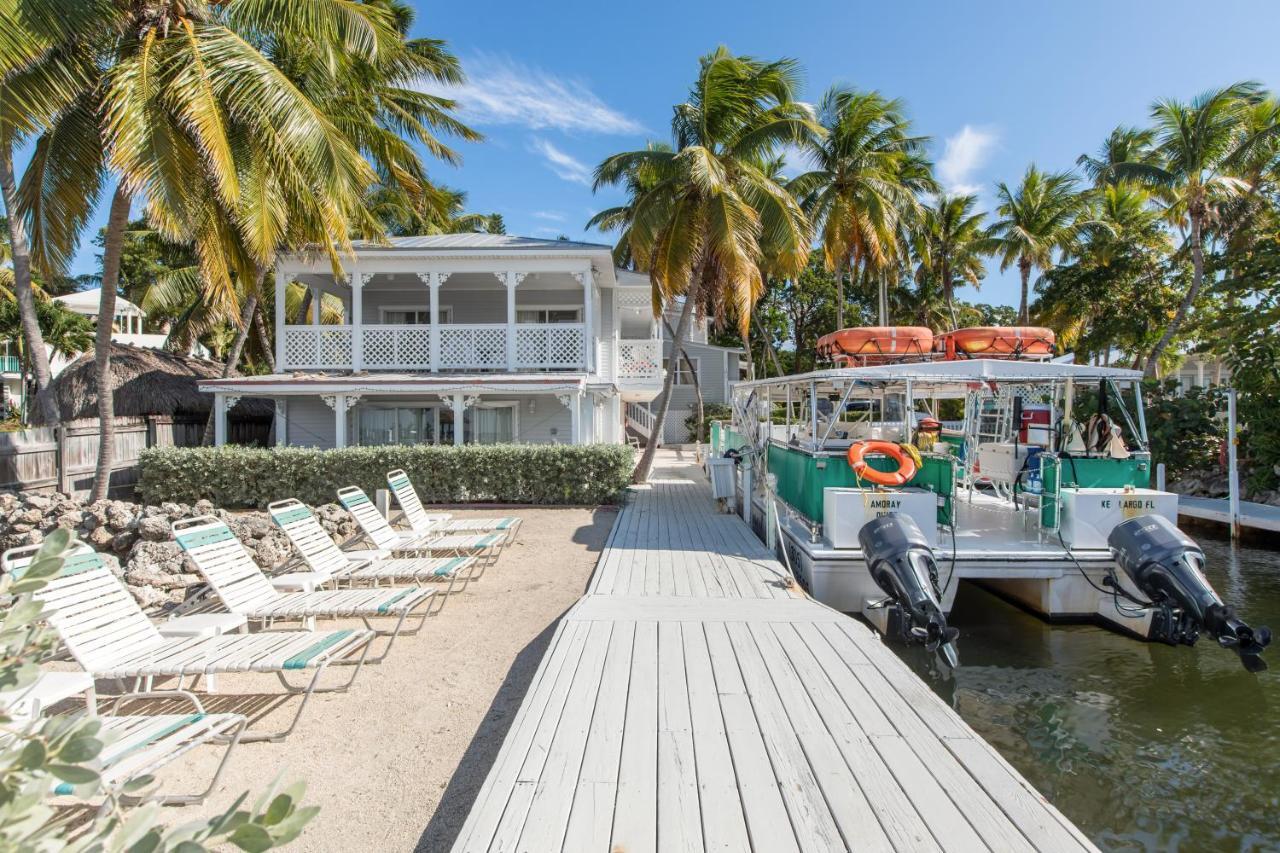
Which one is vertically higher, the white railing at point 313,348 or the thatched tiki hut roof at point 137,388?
the white railing at point 313,348

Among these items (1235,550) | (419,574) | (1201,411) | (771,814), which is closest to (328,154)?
(419,574)

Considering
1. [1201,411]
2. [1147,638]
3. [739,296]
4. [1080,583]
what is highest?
[739,296]

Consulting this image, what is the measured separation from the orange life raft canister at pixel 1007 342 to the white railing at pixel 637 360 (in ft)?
30.1

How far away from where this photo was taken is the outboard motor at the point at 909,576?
646cm

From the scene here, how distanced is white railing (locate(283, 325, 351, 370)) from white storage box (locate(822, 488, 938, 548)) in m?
13.5

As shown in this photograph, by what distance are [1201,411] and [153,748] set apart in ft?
66.1

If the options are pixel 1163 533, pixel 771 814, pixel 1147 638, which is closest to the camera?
pixel 771 814

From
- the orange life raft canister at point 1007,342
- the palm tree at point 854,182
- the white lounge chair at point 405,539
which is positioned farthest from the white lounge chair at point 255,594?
the palm tree at point 854,182

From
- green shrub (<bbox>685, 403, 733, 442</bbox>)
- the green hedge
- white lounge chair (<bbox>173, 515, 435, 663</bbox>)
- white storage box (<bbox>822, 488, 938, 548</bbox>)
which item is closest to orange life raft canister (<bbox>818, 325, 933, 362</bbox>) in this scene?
white storage box (<bbox>822, 488, 938, 548</bbox>)

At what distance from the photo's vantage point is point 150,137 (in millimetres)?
10180

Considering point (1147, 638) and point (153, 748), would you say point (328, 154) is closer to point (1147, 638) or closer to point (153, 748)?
point (153, 748)

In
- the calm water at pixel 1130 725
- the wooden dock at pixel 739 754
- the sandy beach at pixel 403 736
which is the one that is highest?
the wooden dock at pixel 739 754

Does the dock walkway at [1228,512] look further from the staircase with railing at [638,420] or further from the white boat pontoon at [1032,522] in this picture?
the staircase with railing at [638,420]

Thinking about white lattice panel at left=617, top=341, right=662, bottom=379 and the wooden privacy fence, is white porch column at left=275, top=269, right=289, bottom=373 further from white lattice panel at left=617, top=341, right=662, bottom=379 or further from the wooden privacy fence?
white lattice panel at left=617, top=341, right=662, bottom=379
